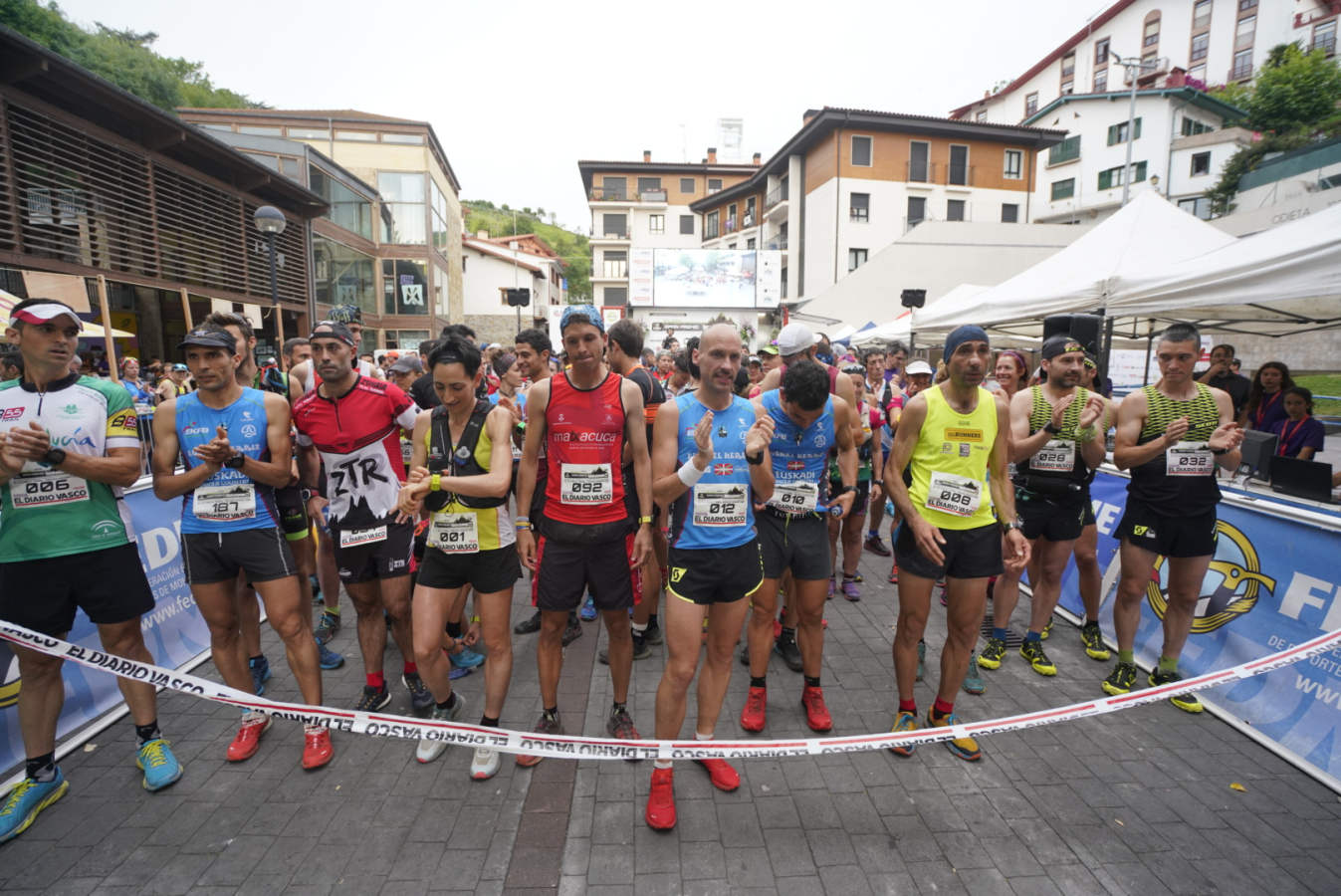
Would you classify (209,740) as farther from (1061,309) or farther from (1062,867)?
(1061,309)

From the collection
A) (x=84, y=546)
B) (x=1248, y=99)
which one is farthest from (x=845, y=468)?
(x=1248, y=99)

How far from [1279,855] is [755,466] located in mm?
2739

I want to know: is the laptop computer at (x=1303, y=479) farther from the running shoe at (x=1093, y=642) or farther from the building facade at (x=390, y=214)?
the building facade at (x=390, y=214)

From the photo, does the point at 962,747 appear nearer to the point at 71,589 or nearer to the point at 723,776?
the point at 723,776

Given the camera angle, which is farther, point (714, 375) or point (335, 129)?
Answer: point (335, 129)

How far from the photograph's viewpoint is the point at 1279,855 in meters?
2.57

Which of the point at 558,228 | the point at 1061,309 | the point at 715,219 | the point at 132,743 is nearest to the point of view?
the point at 132,743

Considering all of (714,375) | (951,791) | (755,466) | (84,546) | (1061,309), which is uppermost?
(1061,309)

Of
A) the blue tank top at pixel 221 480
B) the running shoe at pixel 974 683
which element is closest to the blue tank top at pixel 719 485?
the running shoe at pixel 974 683

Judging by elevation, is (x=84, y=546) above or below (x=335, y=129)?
below

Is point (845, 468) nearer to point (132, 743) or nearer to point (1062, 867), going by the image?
point (1062, 867)

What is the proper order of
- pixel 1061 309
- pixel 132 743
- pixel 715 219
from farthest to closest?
pixel 715 219 < pixel 1061 309 < pixel 132 743

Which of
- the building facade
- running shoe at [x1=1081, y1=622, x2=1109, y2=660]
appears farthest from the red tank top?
the building facade

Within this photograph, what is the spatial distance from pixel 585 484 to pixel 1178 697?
385cm
